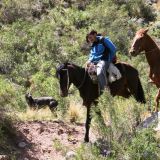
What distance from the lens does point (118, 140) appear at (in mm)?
7336

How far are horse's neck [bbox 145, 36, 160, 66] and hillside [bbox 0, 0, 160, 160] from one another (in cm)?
99

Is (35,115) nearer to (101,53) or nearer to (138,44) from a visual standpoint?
(101,53)

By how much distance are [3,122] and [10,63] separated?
61.8 feet

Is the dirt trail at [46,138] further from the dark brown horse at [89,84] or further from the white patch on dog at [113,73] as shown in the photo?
the white patch on dog at [113,73]

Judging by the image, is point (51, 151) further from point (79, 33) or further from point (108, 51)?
point (79, 33)

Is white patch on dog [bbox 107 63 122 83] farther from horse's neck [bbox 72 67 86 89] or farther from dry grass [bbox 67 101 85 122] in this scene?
dry grass [bbox 67 101 85 122]

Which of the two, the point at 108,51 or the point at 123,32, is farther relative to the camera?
the point at 123,32

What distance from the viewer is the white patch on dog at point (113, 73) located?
10.0 meters

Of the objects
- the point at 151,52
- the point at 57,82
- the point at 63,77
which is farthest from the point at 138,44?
the point at 57,82

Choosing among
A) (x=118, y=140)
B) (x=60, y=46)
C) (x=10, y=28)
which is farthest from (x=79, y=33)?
(x=118, y=140)

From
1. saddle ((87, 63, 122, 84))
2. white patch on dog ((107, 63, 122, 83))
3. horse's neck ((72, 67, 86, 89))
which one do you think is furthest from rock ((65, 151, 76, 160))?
white patch on dog ((107, 63, 122, 83))

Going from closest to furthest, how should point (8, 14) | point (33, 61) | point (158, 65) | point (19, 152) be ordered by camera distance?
1. point (19, 152)
2. point (158, 65)
3. point (33, 61)
4. point (8, 14)

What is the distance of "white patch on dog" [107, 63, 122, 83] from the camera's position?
32.8 ft

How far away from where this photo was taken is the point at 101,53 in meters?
9.95
